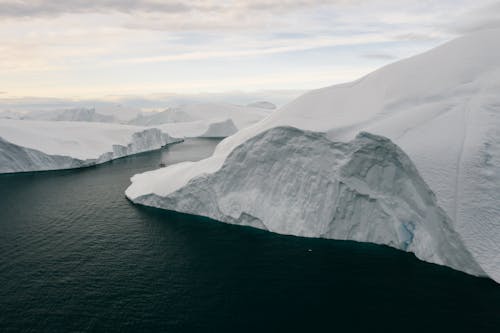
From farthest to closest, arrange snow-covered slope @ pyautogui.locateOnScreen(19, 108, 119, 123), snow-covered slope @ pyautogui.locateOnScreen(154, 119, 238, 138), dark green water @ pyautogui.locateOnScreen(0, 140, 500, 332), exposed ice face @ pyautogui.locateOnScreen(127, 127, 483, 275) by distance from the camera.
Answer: snow-covered slope @ pyautogui.locateOnScreen(19, 108, 119, 123) < snow-covered slope @ pyautogui.locateOnScreen(154, 119, 238, 138) < exposed ice face @ pyautogui.locateOnScreen(127, 127, 483, 275) < dark green water @ pyautogui.locateOnScreen(0, 140, 500, 332)

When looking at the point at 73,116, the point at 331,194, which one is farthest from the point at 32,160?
the point at 73,116

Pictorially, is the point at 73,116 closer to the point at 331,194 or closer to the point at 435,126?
the point at 331,194

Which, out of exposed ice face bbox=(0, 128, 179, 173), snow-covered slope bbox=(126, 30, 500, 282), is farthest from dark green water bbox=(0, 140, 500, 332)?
exposed ice face bbox=(0, 128, 179, 173)

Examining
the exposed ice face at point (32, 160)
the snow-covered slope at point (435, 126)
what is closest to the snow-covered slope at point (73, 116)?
the exposed ice face at point (32, 160)

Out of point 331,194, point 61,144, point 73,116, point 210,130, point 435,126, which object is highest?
point 435,126

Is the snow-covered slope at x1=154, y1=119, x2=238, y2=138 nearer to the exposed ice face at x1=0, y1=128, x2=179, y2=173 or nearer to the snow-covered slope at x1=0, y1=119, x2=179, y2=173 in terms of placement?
the snow-covered slope at x1=0, y1=119, x2=179, y2=173

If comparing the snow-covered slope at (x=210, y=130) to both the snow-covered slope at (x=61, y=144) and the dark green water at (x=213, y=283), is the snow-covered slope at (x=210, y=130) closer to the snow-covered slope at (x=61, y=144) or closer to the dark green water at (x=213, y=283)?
the snow-covered slope at (x=61, y=144)
